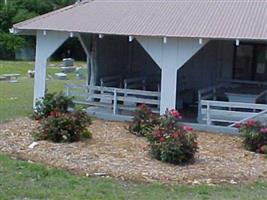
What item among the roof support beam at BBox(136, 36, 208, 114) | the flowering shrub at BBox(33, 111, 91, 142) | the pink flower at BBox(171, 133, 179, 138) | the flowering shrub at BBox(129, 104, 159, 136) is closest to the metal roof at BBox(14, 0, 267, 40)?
the roof support beam at BBox(136, 36, 208, 114)

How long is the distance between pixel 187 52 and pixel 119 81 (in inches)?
209

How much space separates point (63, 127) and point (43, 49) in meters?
5.14

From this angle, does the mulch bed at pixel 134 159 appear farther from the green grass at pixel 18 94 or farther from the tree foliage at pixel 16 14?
the tree foliage at pixel 16 14

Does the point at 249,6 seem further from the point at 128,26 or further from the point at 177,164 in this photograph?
the point at 177,164

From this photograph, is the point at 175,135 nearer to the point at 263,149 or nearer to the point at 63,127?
the point at 263,149

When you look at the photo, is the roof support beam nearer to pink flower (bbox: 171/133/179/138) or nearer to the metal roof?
the metal roof

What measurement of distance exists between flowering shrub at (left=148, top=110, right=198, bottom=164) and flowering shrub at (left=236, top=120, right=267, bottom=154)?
70.5 inches

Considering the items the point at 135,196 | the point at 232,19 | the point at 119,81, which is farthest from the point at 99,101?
the point at 135,196

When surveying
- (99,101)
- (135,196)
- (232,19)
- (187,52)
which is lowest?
(135,196)

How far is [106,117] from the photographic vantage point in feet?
53.2

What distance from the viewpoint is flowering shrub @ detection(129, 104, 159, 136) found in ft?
43.4

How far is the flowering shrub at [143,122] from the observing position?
43.4ft

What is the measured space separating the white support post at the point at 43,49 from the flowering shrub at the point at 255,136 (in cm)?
612

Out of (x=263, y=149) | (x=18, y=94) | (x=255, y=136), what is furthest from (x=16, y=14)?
(x=263, y=149)
